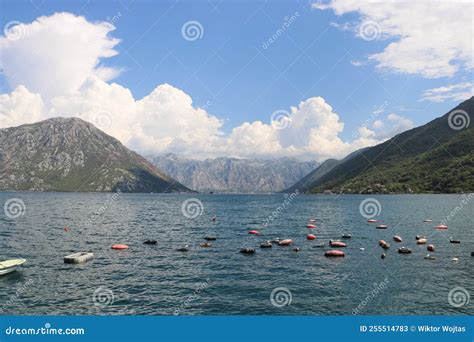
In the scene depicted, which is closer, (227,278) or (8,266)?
(227,278)

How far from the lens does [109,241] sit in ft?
274

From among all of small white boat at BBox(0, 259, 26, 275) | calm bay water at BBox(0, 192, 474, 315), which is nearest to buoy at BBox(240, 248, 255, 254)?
calm bay water at BBox(0, 192, 474, 315)

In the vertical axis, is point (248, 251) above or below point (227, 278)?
above

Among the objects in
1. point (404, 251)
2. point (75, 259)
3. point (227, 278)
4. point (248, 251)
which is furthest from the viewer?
point (248, 251)

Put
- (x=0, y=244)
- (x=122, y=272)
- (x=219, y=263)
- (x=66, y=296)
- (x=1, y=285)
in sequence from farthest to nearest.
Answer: (x=0, y=244) < (x=219, y=263) < (x=122, y=272) < (x=1, y=285) < (x=66, y=296)

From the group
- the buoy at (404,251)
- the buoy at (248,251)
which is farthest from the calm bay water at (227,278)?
the buoy at (248,251)

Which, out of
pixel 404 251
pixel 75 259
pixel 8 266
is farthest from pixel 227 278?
pixel 404 251

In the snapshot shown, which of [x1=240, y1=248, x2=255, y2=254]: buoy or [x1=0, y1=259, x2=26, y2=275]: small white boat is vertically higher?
[x1=0, y1=259, x2=26, y2=275]: small white boat

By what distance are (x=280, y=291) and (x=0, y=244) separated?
6618cm

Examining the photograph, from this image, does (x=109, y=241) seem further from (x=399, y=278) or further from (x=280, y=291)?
(x=399, y=278)

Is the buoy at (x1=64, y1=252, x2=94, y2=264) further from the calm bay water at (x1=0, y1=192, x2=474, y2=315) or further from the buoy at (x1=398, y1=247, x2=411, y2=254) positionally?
the buoy at (x1=398, y1=247, x2=411, y2=254)

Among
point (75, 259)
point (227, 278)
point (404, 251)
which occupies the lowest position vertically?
point (404, 251)

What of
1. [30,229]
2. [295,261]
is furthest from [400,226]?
[30,229]

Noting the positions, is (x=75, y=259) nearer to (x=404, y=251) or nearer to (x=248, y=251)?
(x=248, y=251)
